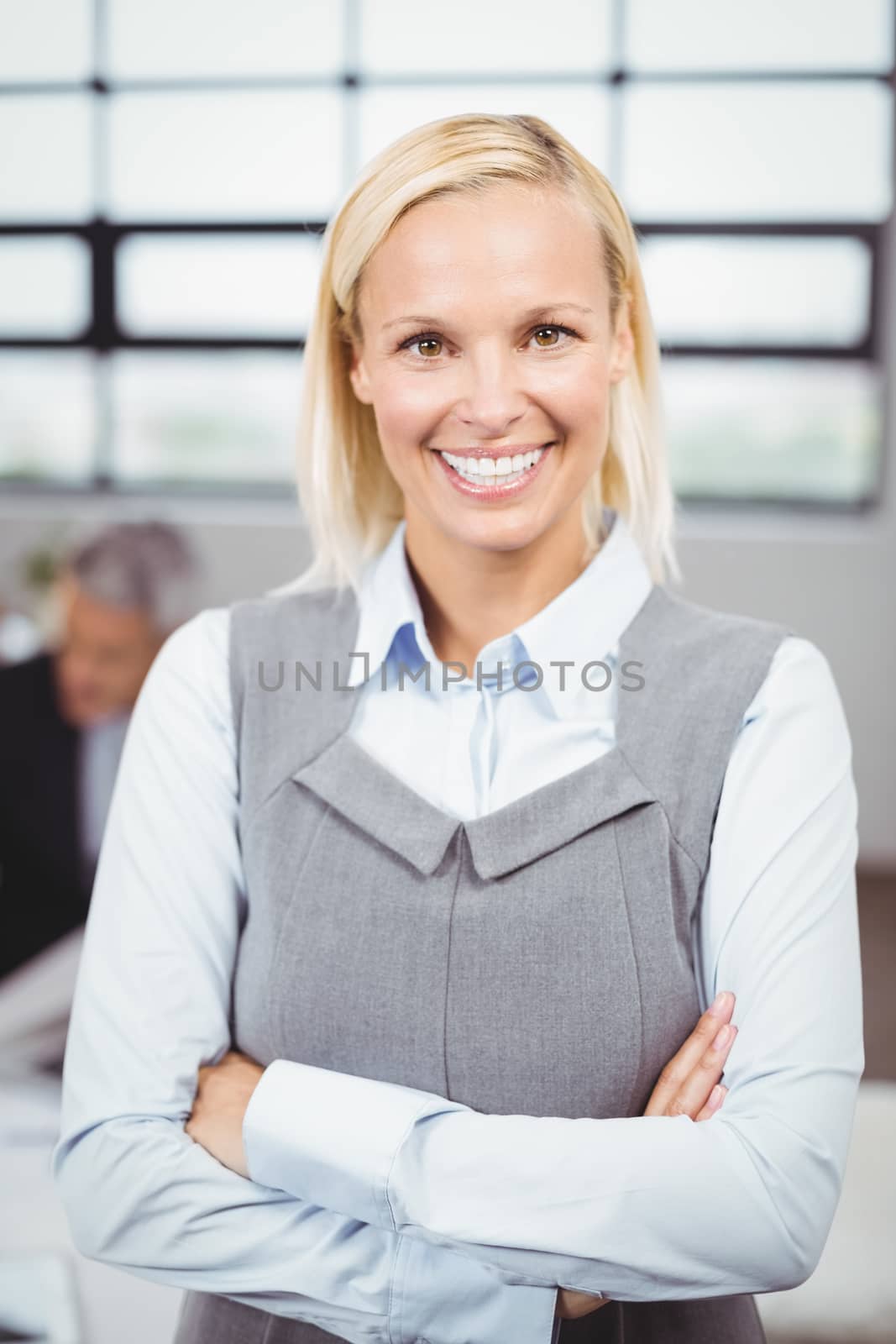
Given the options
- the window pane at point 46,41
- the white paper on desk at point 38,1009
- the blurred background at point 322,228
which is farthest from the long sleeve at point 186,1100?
the window pane at point 46,41

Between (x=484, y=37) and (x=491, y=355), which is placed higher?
(x=484, y=37)

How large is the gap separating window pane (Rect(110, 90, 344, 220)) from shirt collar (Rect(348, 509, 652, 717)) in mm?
3507

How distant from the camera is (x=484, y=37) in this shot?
4145mm

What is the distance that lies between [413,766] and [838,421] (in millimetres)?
3459

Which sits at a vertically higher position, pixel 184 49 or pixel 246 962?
pixel 184 49

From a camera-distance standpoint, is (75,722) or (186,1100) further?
(75,722)

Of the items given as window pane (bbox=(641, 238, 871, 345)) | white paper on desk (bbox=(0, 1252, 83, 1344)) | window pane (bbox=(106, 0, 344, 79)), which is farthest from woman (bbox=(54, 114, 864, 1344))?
window pane (bbox=(106, 0, 344, 79))

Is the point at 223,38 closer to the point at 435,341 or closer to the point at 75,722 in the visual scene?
the point at 75,722

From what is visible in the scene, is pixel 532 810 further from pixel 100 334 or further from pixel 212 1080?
pixel 100 334

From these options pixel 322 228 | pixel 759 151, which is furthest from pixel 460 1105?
pixel 759 151

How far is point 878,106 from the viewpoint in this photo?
13.1ft

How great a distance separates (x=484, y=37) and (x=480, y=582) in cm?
358

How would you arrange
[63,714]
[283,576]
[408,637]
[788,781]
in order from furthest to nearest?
1. [283,576]
2. [63,714]
3. [408,637]
4. [788,781]

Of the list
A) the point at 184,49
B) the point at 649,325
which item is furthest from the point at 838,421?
the point at 649,325
